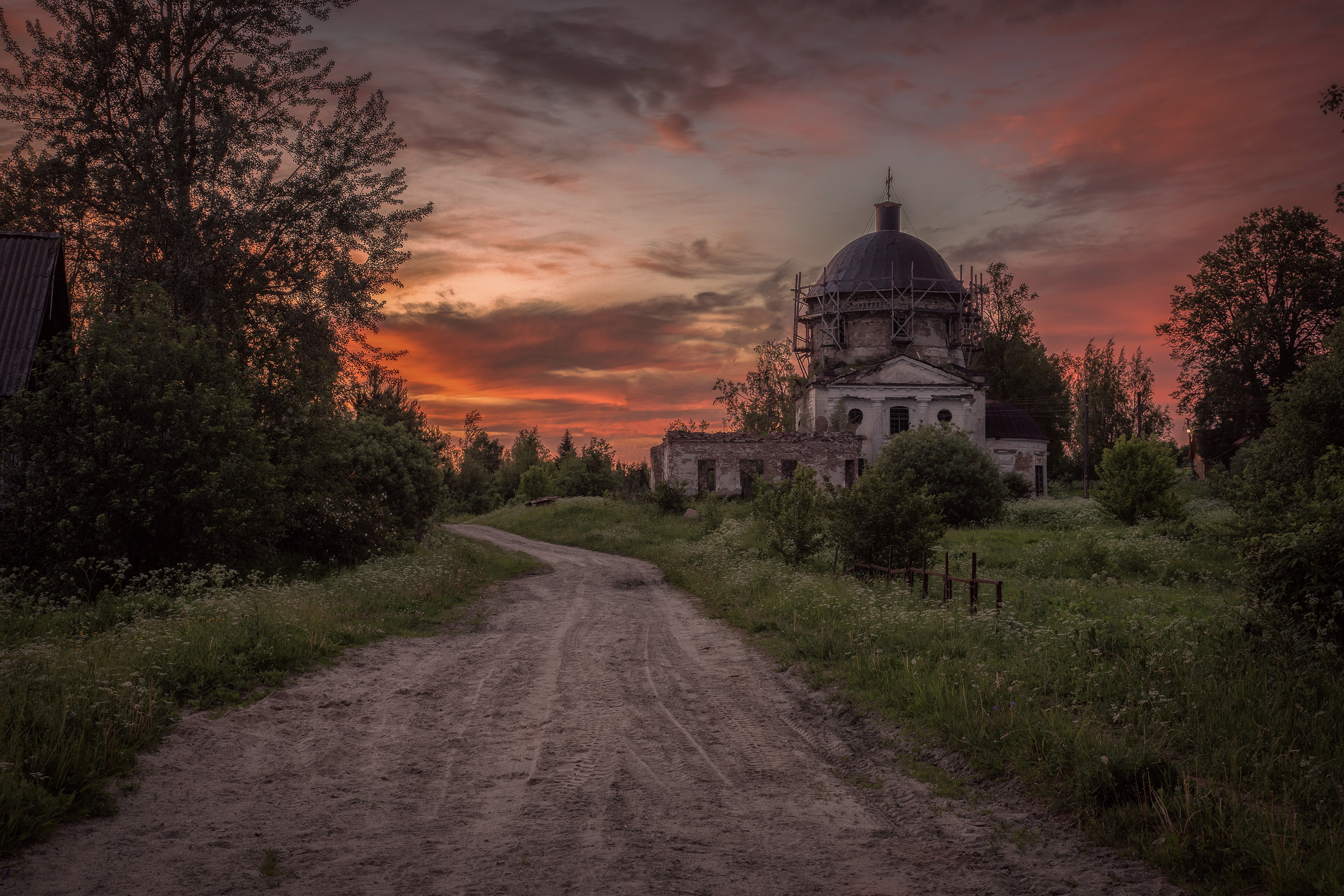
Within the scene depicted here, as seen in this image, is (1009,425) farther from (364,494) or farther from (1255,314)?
(364,494)

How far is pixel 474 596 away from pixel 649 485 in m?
36.3

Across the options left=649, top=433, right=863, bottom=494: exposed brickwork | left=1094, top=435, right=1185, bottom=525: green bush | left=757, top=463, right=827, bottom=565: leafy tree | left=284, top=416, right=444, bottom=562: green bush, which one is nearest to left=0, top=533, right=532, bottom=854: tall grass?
left=284, top=416, right=444, bottom=562: green bush

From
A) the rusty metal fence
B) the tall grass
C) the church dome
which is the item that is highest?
the church dome

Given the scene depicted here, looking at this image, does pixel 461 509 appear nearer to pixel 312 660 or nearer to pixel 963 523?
pixel 963 523

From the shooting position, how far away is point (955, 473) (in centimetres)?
3153

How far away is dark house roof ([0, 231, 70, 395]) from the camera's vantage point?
15.0m

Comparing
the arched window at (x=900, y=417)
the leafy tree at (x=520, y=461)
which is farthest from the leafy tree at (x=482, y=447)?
the arched window at (x=900, y=417)

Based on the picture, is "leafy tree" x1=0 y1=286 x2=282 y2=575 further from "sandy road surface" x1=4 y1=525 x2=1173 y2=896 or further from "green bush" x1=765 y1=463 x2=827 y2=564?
"green bush" x1=765 y1=463 x2=827 y2=564

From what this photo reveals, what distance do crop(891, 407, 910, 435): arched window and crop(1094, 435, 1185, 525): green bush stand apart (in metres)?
16.0

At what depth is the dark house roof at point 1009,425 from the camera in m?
48.4

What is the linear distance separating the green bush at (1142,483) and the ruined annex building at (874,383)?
1272 cm

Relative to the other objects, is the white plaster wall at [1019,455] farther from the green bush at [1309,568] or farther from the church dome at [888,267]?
the green bush at [1309,568]

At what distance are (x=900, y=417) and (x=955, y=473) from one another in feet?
50.1

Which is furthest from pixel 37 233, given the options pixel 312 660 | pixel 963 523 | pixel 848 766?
pixel 963 523
